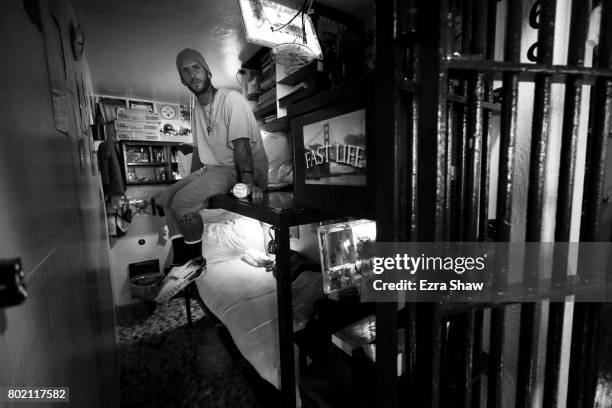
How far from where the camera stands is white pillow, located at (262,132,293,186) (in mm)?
1978

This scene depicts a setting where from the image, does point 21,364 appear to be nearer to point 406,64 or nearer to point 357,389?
point 357,389

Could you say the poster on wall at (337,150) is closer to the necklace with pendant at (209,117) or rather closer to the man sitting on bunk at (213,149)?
the man sitting on bunk at (213,149)

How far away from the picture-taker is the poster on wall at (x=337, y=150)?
656 mm

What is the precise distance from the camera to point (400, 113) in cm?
53

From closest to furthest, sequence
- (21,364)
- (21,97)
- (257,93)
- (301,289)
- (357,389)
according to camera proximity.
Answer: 1. (21,364)
2. (21,97)
3. (357,389)
4. (301,289)
5. (257,93)

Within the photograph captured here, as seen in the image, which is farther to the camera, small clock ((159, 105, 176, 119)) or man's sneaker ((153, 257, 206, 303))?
small clock ((159, 105, 176, 119))

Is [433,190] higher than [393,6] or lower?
lower

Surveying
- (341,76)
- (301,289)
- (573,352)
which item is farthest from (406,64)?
(301,289)

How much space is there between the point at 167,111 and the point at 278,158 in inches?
116

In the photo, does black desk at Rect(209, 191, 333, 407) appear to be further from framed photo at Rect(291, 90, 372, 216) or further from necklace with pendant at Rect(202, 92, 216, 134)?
necklace with pendant at Rect(202, 92, 216, 134)

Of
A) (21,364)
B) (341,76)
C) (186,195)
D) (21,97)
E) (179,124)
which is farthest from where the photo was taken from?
(179,124)

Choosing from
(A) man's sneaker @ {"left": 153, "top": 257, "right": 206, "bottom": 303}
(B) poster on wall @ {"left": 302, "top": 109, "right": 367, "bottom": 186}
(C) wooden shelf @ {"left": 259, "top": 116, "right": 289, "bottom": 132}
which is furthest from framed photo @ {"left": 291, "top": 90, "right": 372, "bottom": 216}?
(A) man's sneaker @ {"left": 153, "top": 257, "right": 206, "bottom": 303}

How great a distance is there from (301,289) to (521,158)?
1.52 meters

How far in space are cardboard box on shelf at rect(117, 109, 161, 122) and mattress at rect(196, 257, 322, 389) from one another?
8.42 ft
